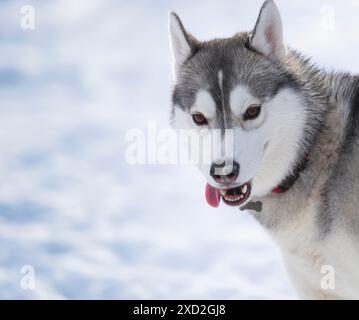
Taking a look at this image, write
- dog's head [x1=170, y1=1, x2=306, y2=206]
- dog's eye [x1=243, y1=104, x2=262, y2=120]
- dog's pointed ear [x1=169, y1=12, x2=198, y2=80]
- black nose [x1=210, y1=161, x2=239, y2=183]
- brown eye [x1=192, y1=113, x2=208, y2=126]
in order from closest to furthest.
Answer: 1. black nose [x1=210, y1=161, x2=239, y2=183]
2. dog's head [x1=170, y1=1, x2=306, y2=206]
3. dog's eye [x1=243, y1=104, x2=262, y2=120]
4. brown eye [x1=192, y1=113, x2=208, y2=126]
5. dog's pointed ear [x1=169, y1=12, x2=198, y2=80]

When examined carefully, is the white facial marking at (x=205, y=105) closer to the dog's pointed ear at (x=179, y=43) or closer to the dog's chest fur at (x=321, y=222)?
the dog's pointed ear at (x=179, y=43)

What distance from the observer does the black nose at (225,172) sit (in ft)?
16.4

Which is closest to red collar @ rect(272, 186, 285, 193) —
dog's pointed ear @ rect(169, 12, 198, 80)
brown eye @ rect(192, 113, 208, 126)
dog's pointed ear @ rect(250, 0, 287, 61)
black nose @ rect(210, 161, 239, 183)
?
black nose @ rect(210, 161, 239, 183)

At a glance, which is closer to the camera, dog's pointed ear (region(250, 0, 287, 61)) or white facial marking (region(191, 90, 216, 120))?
white facial marking (region(191, 90, 216, 120))

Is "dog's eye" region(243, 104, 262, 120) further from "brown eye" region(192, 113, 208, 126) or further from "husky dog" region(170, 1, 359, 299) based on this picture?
"brown eye" region(192, 113, 208, 126)

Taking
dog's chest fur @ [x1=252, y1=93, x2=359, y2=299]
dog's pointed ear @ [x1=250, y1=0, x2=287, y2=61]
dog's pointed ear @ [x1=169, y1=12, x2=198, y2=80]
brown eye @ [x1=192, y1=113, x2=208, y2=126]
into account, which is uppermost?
dog's pointed ear @ [x1=169, y1=12, x2=198, y2=80]

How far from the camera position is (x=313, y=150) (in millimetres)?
5445

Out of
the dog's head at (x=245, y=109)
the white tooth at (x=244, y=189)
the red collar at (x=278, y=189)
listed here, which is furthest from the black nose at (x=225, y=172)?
the red collar at (x=278, y=189)

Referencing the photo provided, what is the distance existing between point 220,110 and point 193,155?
0.45 m

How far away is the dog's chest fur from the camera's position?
5.16 m
